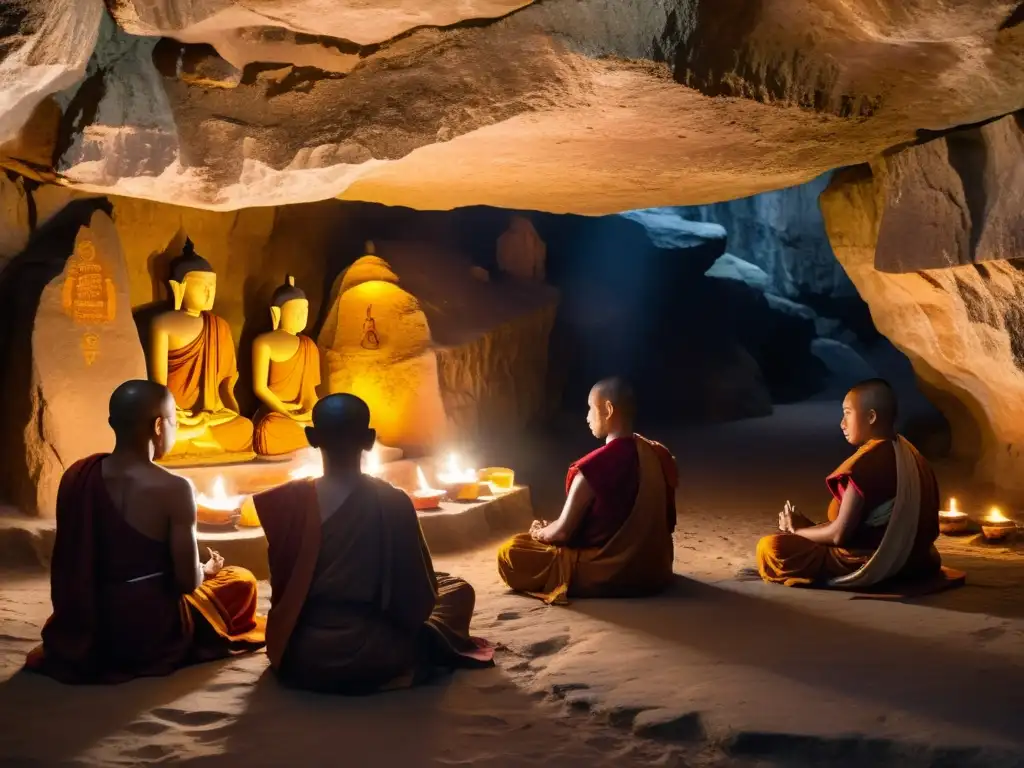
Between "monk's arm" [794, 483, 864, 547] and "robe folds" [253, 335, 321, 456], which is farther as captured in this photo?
"robe folds" [253, 335, 321, 456]

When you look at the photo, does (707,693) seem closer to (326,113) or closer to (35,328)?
(326,113)

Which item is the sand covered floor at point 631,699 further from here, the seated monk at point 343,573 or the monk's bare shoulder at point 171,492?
the monk's bare shoulder at point 171,492

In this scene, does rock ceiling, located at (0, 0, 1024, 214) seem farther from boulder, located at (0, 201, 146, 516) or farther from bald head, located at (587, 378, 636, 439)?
bald head, located at (587, 378, 636, 439)

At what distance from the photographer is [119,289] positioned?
6.41 meters

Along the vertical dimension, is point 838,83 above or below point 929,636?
above

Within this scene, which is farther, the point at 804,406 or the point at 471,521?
the point at 804,406

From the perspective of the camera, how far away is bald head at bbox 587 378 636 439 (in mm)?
5152

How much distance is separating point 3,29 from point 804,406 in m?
15.6

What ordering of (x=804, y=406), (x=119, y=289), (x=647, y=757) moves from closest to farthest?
(x=647, y=757) → (x=119, y=289) → (x=804, y=406)

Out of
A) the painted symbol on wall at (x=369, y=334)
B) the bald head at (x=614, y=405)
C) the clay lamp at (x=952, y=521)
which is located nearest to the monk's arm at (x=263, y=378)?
the painted symbol on wall at (x=369, y=334)

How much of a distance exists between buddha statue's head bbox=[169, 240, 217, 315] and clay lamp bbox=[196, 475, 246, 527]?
1600mm

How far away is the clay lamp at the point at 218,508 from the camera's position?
18.7 feet

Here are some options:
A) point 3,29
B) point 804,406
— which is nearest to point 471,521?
point 3,29

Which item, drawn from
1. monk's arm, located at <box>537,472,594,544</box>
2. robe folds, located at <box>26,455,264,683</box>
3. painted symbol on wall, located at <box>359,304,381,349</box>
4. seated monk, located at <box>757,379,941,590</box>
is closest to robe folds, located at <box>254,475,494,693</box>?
robe folds, located at <box>26,455,264,683</box>
